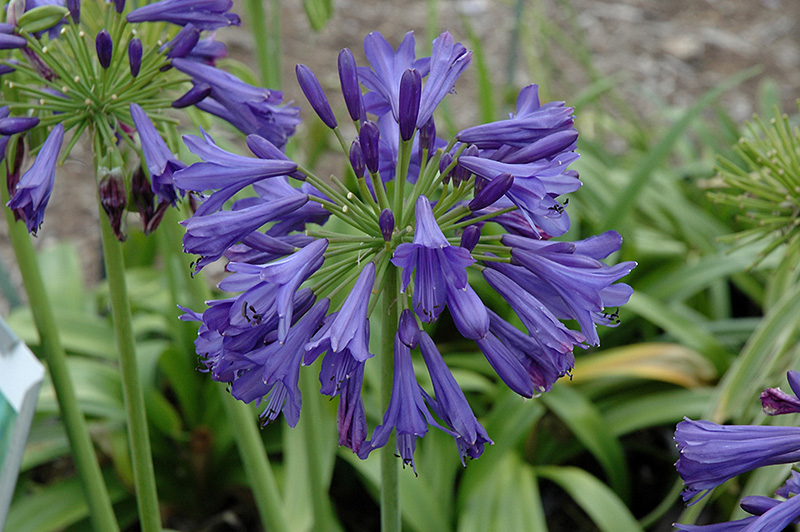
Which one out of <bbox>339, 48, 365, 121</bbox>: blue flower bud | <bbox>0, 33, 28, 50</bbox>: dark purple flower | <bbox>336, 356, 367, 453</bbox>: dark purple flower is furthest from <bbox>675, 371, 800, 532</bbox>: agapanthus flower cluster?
<bbox>0, 33, 28, 50</bbox>: dark purple flower

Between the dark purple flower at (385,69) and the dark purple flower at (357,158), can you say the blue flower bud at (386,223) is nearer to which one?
the dark purple flower at (357,158)

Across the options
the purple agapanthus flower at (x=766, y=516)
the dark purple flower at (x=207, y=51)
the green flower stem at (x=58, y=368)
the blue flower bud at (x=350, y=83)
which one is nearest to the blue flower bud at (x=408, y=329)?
the blue flower bud at (x=350, y=83)

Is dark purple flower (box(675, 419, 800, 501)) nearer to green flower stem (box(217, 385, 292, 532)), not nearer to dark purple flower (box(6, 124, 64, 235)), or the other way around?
green flower stem (box(217, 385, 292, 532))

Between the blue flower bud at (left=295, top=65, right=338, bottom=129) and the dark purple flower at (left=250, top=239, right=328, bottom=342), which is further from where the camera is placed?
the blue flower bud at (left=295, top=65, right=338, bottom=129)

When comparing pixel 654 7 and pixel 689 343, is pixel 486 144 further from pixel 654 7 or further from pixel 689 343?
pixel 654 7

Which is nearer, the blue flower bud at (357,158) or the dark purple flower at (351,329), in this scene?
the dark purple flower at (351,329)

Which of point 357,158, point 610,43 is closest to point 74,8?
point 357,158
